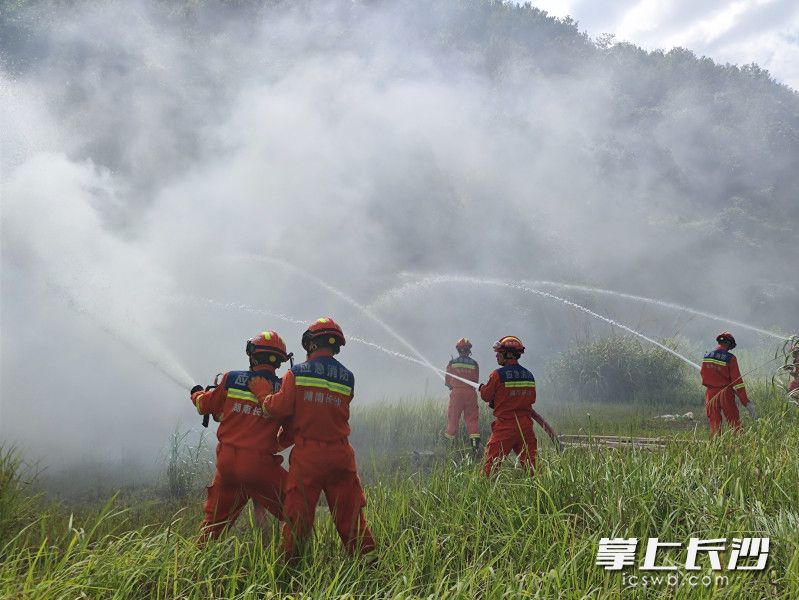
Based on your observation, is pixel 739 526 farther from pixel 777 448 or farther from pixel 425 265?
pixel 425 265

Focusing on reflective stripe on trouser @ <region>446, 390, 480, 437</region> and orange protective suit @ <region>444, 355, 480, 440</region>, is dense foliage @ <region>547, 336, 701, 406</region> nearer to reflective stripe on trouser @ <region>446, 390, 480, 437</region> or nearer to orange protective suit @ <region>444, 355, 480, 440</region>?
orange protective suit @ <region>444, 355, 480, 440</region>

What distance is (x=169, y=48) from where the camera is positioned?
5728 centimetres

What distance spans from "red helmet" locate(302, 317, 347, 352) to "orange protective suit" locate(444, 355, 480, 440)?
16.5ft

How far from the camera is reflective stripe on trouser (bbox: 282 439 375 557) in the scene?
4.12 m

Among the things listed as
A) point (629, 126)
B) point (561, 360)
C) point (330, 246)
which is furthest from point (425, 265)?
point (629, 126)

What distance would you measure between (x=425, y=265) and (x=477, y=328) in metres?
13.6

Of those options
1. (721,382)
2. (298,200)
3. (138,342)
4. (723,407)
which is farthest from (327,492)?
(298,200)

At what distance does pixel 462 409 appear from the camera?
9.56m

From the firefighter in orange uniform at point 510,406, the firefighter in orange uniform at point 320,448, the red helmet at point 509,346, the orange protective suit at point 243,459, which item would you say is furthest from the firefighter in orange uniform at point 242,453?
the red helmet at point 509,346

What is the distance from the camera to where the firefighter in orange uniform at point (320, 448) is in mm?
4152

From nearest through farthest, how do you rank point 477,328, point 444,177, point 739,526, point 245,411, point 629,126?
point 739,526, point 245,411, point 477,328, point 444,177, point 629,126

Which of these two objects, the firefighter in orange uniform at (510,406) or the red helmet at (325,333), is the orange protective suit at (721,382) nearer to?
the firefighter in orange uniform at (510,406)

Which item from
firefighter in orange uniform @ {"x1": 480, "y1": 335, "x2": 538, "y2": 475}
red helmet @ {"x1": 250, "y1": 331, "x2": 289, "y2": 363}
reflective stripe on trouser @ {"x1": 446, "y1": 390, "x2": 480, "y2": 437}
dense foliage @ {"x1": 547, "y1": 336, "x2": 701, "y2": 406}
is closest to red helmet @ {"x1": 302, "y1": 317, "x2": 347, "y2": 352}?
red helmet @ {"x1": 250, "y1": 331, "x2": 289, "y2": 363}

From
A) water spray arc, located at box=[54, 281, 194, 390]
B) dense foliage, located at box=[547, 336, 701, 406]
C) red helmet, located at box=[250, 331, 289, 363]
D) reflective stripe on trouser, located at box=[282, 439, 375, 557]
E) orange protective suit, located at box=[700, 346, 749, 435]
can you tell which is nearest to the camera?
reflective stripe on trouser, located at box=[282, 439, 375, 557]
